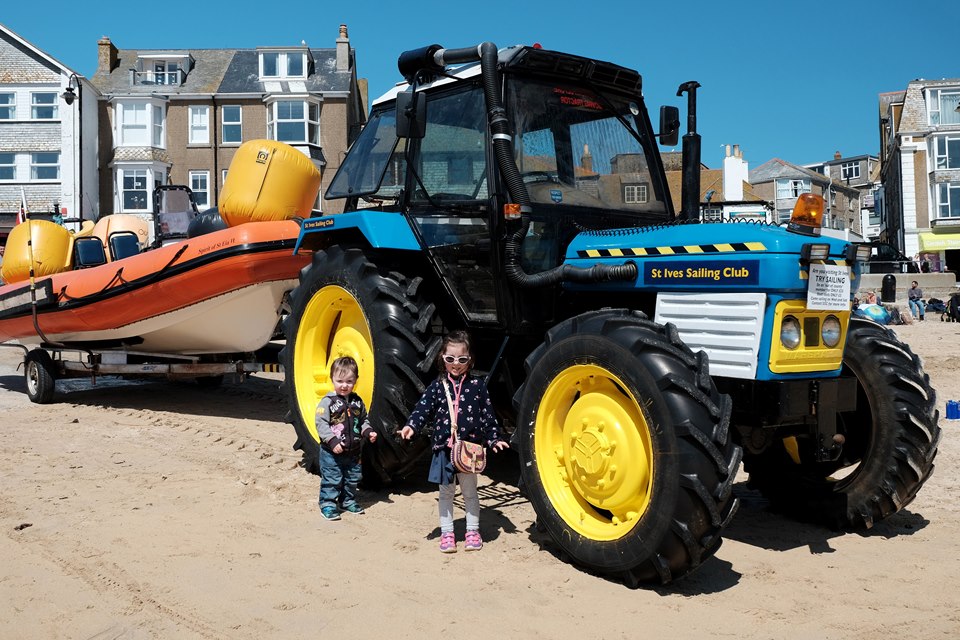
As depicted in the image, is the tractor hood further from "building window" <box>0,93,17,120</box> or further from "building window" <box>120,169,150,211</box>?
"building window" <box>0,93,17,120</box>

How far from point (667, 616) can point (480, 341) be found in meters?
2.24

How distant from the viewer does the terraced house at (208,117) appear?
3488 centimetres

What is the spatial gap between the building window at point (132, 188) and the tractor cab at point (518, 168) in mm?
32119

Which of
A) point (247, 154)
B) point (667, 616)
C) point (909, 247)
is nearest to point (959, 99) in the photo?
point (909, 247)

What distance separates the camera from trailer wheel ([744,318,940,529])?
14.6ft

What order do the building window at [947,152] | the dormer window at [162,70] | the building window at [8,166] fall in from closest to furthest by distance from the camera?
the building window at [8,166]
the dormer window at [162,70]
the building window at [947,152]

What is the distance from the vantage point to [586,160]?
521 centimetres

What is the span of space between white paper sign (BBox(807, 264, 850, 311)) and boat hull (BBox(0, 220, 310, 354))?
440 centimetres

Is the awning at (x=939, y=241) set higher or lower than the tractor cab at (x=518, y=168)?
higher

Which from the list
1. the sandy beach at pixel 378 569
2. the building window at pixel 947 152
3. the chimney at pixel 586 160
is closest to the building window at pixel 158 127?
the sandy beach at pixel 378 569

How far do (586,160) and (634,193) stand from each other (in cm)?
39

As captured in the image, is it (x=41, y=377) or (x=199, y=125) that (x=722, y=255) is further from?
(x=199, y=125)

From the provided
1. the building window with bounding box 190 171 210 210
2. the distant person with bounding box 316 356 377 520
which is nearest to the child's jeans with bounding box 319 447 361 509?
the distant person with bounding box 316 356 377 520

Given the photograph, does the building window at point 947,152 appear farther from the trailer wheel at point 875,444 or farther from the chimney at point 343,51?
the trailer wheel at point 875,444
